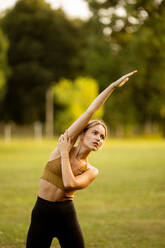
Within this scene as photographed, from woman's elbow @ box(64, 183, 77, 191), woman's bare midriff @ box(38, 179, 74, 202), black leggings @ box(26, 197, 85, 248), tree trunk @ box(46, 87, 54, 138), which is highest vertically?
woman's elbow @ box(64, 183, 77, 191)

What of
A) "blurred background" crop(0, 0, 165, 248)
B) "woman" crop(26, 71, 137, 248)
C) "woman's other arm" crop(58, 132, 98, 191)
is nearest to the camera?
"woman's other arm" crop(58, 132, 98, 191)

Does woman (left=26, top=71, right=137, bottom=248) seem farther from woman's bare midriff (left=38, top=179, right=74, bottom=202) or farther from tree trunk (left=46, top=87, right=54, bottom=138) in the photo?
tree trunk (left=46, top=87, right=54, bottom=138)

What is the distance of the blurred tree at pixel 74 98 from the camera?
56.9m

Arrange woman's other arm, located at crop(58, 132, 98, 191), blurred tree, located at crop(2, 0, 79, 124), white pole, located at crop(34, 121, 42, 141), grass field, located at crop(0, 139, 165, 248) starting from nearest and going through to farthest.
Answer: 1. woman's other arm, located at crop(58, 132, 98, 191)
2. grass field, located at crop(0, 139, 165, 248)
3. blurred tree, located at crop(2, 0, 79, 124)
4. white pole, located at crop(34, 121, 42, 141)

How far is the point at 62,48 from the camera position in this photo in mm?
67125

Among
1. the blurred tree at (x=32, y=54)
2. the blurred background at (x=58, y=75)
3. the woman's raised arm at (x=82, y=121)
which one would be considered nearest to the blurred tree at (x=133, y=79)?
the blurred background at (x=58, y=75)

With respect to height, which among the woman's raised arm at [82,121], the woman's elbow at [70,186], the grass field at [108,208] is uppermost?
the woman's raised arm at [82,121]

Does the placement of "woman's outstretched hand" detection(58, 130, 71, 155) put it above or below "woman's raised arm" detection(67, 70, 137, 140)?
below

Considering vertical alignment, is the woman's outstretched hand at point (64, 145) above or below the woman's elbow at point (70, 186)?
above

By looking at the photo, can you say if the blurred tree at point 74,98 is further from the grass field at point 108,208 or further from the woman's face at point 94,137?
the woman's face at point 94,137

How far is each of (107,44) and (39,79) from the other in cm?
1008

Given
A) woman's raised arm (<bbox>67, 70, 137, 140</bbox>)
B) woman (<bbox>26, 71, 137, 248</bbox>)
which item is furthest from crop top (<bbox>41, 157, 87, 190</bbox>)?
woman's raised arm (<bbox>67, 70, 137, 140</bbox>)

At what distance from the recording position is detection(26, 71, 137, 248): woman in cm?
394

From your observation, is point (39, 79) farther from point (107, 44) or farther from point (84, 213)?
point (84, 213)
